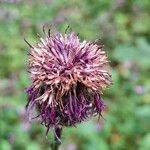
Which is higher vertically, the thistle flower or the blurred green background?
the blurred green background

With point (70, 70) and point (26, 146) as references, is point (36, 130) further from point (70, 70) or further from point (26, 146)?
point (70, 70)

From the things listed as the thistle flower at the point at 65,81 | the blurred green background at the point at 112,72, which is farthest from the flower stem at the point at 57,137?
the blurred green background at the point at 112,72

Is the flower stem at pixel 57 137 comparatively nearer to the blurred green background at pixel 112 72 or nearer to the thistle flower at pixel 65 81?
the thistle flower at pixel 65 81

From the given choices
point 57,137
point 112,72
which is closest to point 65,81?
point 57,137

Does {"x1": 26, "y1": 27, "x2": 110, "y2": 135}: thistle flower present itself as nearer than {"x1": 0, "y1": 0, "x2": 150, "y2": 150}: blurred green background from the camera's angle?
Yes

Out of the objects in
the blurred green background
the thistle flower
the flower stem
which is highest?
the blurred green background

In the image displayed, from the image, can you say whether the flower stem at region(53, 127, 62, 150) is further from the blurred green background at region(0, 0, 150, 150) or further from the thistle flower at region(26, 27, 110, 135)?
the blurred green background at region(0, 0, 150, 150)

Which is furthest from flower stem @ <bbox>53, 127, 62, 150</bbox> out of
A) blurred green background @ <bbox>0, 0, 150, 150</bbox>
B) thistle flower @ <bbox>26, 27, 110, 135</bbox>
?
blurred green background @ <bbox>0, 0, 150, 150</bbox>
